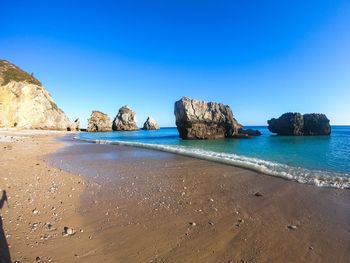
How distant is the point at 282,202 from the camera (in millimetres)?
8578

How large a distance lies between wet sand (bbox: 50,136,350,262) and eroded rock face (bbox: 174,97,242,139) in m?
43.0

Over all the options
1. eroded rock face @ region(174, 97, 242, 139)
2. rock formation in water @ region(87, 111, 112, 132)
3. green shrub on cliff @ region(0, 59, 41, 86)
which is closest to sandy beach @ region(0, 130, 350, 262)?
eroded rock face @ region(174, 97, 242, 139)

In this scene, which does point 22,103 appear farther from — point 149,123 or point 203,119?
point 149,123

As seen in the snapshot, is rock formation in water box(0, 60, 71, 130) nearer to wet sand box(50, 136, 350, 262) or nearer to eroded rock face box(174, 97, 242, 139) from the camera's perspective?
eroded rock face box(174, 97, 242, 139)

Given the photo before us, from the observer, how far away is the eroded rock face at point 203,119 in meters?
54.2

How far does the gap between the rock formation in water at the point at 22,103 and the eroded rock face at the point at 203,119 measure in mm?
55836

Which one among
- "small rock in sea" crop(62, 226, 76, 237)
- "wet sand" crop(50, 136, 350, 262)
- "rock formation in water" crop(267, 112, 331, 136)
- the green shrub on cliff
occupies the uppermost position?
the green shrub on cliff

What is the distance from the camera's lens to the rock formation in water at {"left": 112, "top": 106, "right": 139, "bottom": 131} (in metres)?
137

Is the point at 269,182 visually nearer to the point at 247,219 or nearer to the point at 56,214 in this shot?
the point at 247,219

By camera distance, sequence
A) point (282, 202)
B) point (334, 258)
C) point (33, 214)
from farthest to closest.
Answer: point (282, 202)
point (33, 214)
point (334, 258)

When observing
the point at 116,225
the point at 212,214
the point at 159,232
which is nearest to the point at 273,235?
the point at 212,214

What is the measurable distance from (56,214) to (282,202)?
789cm

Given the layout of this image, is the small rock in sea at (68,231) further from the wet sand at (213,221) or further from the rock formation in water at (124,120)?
the rock formation in water at (124,120)

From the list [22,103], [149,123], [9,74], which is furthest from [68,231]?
[149,123]
